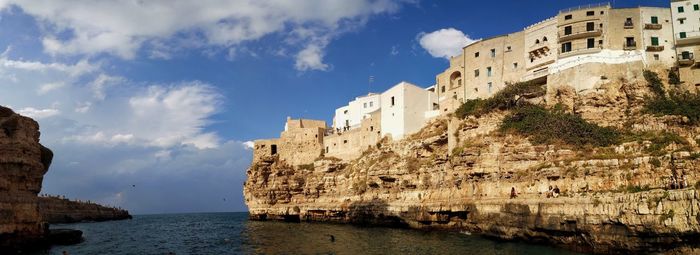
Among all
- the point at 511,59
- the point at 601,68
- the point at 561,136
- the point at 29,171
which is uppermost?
the point at 511,59

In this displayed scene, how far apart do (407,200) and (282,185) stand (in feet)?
81.7

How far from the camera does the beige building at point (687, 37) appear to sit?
41.6 meters

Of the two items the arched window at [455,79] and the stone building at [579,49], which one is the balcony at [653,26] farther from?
the arched window at [455,79]

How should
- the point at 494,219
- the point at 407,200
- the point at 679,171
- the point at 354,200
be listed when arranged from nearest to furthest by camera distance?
1. the point at 679,171
2. the point at 494,219
3. the point at 407,200
4. the point at 354,200

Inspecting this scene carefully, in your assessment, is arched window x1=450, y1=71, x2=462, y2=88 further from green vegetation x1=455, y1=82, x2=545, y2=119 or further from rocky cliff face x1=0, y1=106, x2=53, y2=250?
rocky cliff face x1=0, y1=106, x2=53, y2=250

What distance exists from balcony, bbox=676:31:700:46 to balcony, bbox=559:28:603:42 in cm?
609

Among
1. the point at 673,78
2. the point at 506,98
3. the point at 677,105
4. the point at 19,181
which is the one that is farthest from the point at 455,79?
the point at 19,181

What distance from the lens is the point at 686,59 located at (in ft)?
137

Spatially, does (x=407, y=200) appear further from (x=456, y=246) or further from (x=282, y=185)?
(x=282, y=185)

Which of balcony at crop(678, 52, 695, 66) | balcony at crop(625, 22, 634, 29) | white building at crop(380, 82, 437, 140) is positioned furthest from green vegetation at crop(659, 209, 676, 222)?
white building at crop(380, 82, 437, 140)

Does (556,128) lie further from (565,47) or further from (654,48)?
(654,48)

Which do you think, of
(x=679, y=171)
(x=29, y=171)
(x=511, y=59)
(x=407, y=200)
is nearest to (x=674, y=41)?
(x=511, y=59)

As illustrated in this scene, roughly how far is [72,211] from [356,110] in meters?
50.9

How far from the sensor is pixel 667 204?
25172 millimetres
